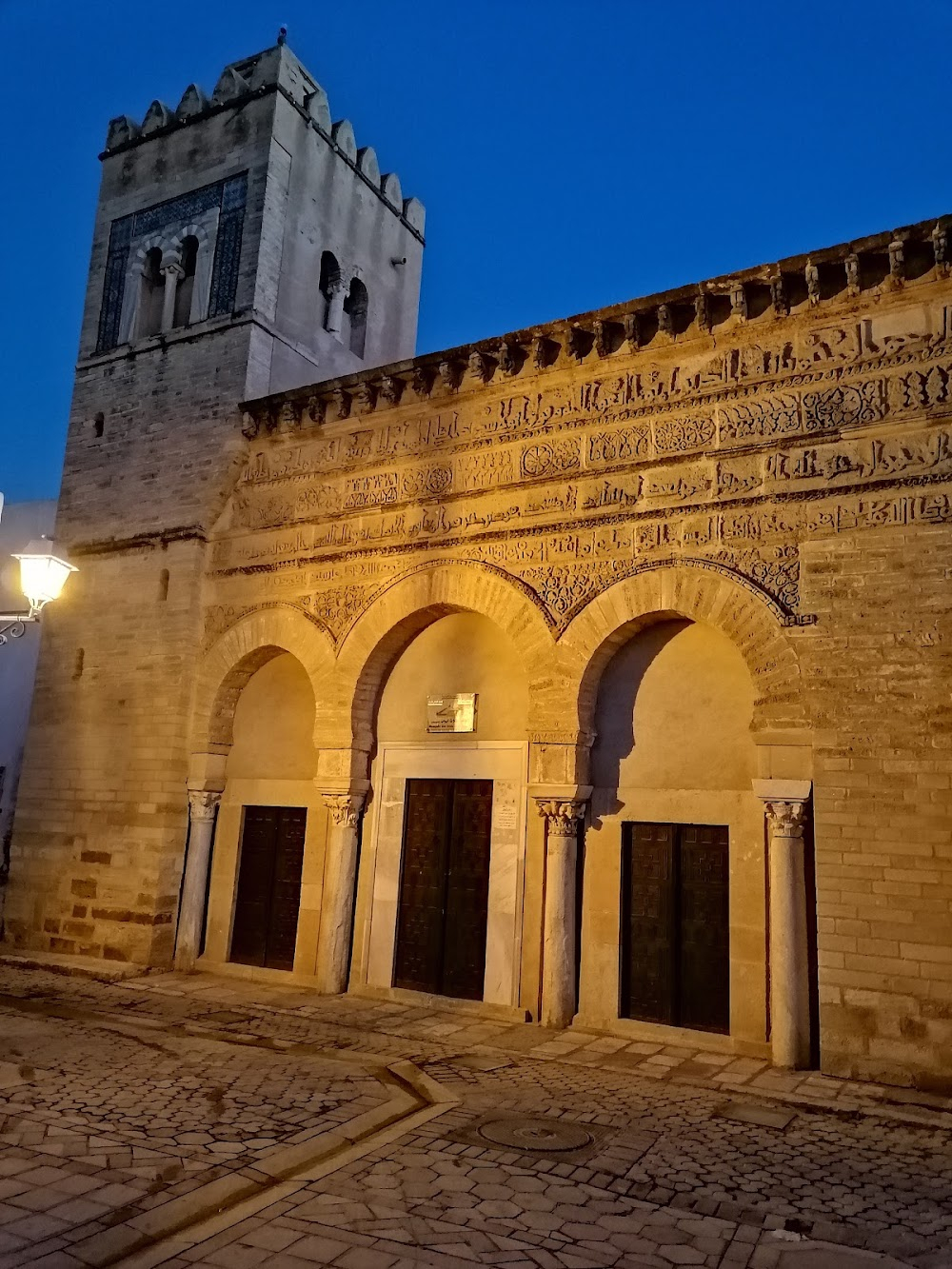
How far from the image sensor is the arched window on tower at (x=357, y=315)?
13.5 meters

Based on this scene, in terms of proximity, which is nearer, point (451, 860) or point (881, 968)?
point (881, 968)

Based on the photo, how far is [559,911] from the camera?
7.77 m

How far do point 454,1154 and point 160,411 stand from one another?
9.60m

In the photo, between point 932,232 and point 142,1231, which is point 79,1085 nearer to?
point 142,1231

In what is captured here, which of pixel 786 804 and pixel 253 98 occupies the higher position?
pixel 253 98

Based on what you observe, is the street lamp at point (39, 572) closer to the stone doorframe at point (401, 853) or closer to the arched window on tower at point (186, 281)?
the stone doorframe at point (401, 853)

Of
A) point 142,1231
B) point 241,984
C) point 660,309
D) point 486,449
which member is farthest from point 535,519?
point 142,1231

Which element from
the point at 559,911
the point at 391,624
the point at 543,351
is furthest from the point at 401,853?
the point at 543,351

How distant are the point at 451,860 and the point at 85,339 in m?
8.88

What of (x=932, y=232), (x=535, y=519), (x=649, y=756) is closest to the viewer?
(x=932, y=232)

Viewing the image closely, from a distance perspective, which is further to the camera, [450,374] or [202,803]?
[202,803]

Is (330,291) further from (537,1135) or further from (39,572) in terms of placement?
(537,1135)

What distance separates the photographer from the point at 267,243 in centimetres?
1159

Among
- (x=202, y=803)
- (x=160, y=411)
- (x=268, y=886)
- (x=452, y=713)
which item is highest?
(x=160, y=411)
